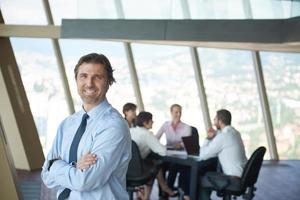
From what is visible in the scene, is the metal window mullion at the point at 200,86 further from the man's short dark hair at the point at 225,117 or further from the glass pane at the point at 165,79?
the man's short dark hair at the point at 225,117

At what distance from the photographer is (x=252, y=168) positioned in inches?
171

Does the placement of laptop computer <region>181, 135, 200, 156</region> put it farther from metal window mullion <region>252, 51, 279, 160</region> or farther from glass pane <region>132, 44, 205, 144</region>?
metal window mullion <region>252, 51, 279, 160</region>

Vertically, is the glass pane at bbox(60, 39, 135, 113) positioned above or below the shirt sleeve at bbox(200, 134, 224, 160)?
above

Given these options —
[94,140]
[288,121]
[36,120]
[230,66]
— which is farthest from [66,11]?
[94,140]

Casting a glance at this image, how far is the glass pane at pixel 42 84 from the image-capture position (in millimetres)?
8773

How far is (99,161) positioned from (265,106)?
25.9 feet

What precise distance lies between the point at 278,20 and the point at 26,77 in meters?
4.85

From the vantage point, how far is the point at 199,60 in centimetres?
925

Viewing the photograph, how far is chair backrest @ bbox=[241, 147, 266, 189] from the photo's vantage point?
4.29 metres

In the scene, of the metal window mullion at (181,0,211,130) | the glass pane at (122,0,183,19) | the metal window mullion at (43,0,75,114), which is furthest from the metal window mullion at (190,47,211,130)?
the metal window mullion at (43,0,75,114)

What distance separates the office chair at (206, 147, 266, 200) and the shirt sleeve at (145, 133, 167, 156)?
0.63 meters

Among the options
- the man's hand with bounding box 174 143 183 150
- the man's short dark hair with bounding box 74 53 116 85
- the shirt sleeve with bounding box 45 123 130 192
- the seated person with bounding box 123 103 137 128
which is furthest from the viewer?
the man's hand with bounding box 174 143 183 150

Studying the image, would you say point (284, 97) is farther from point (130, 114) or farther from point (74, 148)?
point (74, 148)

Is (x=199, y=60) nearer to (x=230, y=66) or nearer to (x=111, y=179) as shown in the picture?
(x=230, y=66)
